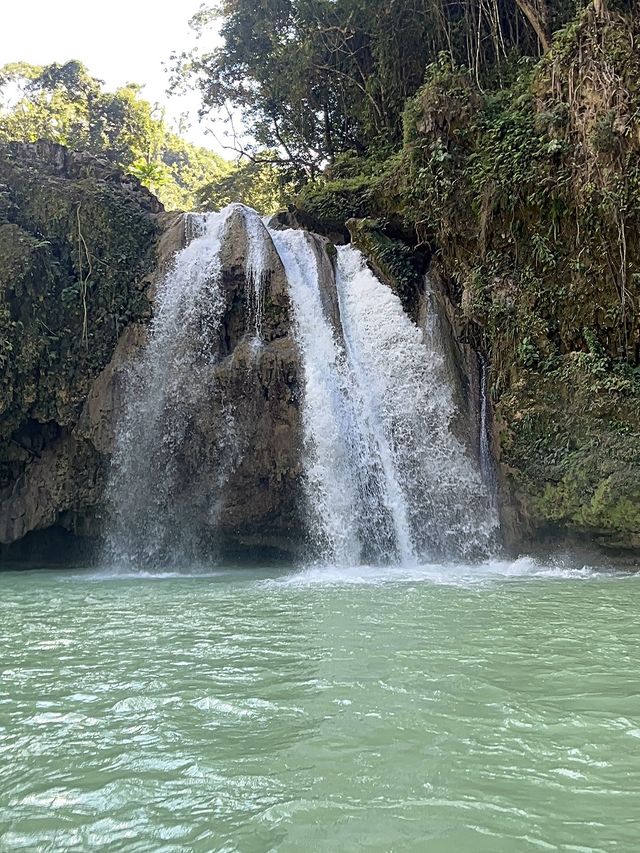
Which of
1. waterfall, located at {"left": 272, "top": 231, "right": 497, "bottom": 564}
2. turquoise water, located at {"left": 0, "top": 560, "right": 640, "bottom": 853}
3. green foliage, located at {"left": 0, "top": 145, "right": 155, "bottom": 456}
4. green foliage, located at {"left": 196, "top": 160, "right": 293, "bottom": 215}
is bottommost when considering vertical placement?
turquoise water, located at {"left": 0, "top": 560, "right": 640, "bottom": 853}

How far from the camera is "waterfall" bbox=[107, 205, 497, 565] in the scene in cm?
1155

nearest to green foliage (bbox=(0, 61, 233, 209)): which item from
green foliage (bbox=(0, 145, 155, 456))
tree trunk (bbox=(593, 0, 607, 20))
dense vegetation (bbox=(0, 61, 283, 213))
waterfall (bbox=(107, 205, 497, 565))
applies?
dense vegetation (bbox=(0, 61, 283, 213))

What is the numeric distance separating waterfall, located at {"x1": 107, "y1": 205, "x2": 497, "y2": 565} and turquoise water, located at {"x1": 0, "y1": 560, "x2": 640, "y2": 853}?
5.00 metres

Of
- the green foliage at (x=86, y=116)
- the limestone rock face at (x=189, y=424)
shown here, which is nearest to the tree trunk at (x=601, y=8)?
the limestone rock face at (x=189, y=424)

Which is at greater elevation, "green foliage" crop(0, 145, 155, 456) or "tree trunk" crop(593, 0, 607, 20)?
"tree trunk" crop(593, 0, 607, 20)

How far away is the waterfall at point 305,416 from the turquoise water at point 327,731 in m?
5.00

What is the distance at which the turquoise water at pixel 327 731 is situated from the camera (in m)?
2.48

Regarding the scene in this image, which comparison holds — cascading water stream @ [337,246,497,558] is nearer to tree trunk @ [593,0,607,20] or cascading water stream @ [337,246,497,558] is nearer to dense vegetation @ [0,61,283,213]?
tree trunk @ [593,0,607,20]

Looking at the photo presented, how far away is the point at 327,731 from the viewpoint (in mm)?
3357

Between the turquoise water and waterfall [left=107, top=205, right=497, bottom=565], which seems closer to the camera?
the turquoise water

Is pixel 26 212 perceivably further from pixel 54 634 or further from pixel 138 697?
pixel 138 697

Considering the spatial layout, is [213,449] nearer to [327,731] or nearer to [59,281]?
[59,281]

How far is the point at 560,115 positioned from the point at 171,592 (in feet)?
32.1

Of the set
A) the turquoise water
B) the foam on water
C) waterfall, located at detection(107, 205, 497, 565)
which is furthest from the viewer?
waterfall, located at detection(107, 205, 497, 565)
